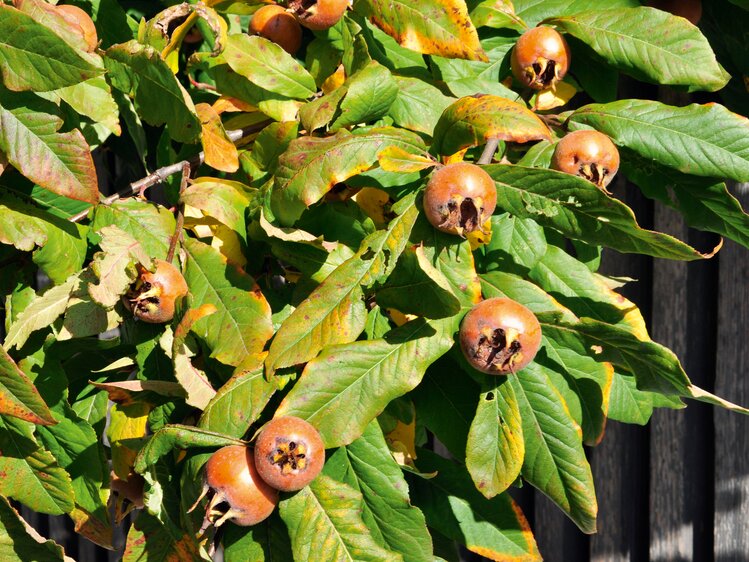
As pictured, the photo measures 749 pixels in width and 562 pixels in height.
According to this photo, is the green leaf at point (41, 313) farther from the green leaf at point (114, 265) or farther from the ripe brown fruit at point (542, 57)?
the ripe brown fruit at point (542, 57)

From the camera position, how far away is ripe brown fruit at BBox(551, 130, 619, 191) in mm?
1198

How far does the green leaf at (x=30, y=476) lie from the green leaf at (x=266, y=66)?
2.25 feet

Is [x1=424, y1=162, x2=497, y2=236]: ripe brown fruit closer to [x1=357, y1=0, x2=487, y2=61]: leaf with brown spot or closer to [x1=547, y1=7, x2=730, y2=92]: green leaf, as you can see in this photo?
[x1=357, y1=0, x2=487, y2=61]: leaf with brown spot

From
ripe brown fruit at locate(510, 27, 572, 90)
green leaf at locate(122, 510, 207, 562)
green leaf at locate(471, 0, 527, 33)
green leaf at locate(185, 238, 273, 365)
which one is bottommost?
green leaf at locate(122, 510, 207, 562)

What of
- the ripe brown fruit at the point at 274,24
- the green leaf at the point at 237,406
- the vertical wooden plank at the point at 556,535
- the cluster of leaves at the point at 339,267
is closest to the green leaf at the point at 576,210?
the cluster of leaves at the point at 339,267

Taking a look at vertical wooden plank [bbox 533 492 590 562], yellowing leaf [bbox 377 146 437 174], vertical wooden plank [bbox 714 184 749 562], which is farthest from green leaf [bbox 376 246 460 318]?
vertical wooden plank [bbox 533 492 590 562]

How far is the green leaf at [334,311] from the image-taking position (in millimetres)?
1084

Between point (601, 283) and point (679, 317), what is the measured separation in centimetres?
70

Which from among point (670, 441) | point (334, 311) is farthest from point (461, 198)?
point (670, 441)

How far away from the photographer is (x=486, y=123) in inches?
44.3

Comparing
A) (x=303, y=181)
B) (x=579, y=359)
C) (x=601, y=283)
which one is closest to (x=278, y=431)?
(x=303, y=181)

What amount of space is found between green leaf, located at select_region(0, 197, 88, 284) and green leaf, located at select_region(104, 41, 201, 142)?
22 cm

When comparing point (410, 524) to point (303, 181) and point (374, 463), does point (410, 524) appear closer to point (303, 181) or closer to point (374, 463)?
point (374, 463)

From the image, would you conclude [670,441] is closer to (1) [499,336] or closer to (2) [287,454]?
(1) [499,336]
